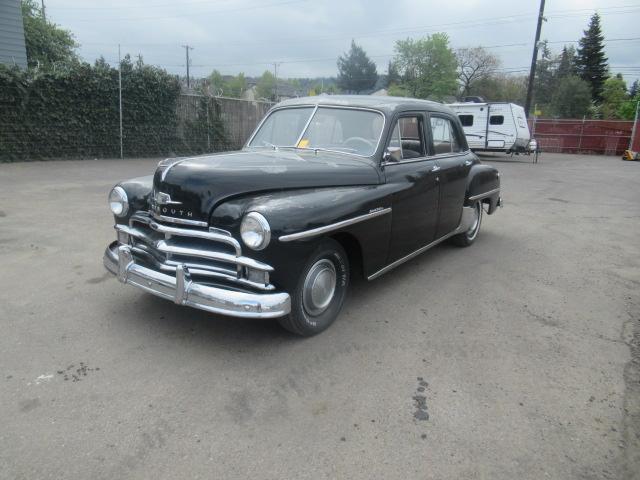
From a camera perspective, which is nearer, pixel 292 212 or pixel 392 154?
pixel 292 212

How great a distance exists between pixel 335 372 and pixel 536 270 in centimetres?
331

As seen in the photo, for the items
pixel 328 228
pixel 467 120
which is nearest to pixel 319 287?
pixel 328 228

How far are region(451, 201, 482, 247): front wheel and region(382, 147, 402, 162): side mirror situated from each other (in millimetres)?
2025

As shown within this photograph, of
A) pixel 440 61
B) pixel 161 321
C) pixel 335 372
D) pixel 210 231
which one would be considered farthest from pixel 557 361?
pixel 440 61

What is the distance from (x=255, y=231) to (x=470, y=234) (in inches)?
163

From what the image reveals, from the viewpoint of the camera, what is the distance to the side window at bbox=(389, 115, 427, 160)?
14.5ft

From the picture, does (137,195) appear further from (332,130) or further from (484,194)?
(484,194)

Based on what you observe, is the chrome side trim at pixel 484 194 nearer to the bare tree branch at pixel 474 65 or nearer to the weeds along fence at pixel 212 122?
the weeds along fence at pixel 212 122

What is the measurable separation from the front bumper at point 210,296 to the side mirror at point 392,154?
172 cm

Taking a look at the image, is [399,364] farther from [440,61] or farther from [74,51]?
[440,61]

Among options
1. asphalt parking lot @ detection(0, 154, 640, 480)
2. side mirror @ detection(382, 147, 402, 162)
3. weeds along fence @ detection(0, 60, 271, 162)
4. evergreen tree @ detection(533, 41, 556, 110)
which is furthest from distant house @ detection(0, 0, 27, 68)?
evergreen tree @ detection(533, 41, 556, 110)

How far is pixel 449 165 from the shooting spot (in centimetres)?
520

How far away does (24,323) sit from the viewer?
143 inches

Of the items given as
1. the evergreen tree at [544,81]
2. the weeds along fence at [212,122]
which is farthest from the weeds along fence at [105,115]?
the evergreen tree at [544,81]
